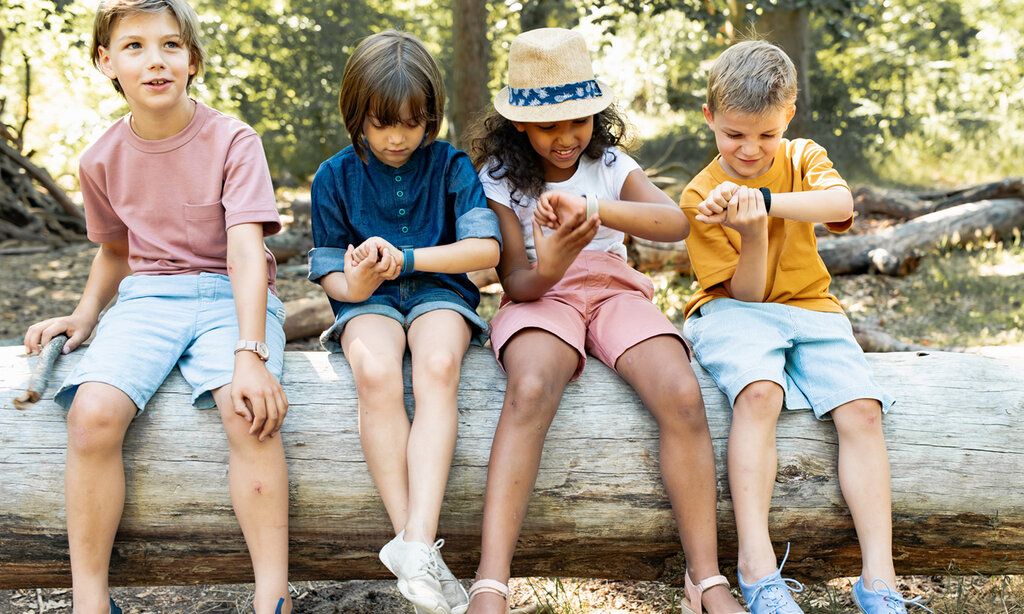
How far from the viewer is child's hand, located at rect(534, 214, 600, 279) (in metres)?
2.73

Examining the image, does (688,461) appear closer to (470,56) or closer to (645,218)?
(645,218)

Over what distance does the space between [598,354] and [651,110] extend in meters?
11.8

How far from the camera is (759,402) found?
267cm

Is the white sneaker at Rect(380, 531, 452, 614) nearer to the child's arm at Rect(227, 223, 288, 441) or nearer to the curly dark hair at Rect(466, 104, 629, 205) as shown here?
the child's arm at Rect(227, 223, 288, 441)

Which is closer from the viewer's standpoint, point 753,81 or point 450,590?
point 450,590

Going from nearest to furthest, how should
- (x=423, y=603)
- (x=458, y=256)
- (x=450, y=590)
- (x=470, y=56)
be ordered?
(x=423, y=603)
(x=450, y=590)
(x=458, y=256)
(x=470, y=56)

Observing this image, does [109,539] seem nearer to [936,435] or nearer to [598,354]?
[598,354]

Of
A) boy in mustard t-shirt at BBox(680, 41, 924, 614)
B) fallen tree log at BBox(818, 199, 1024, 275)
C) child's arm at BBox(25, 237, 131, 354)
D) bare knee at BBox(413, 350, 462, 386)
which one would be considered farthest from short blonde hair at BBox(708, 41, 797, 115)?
fallen tree log at BBox(818, 199, 1024, 275)

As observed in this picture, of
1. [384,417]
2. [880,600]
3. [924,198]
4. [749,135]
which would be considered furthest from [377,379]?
[924,198]

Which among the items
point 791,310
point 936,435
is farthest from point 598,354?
point 936,435

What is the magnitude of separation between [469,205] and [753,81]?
92 cm

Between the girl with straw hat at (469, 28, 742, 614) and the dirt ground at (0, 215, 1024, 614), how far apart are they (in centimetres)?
58

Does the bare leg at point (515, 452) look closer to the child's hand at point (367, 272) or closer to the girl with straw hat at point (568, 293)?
the girl with straw hat at point (568, 293)

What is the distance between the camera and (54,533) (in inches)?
102
